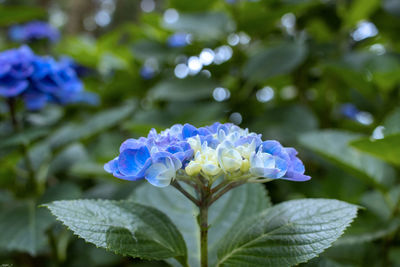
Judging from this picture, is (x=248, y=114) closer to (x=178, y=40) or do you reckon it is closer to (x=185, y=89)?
(x=185, y=89)

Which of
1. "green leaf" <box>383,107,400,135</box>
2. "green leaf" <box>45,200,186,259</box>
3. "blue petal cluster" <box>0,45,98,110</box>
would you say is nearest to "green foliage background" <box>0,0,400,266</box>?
"green leaf" <box>383,107,400,135</box>

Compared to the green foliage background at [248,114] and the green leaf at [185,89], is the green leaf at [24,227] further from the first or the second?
the green leaf at [185,89]

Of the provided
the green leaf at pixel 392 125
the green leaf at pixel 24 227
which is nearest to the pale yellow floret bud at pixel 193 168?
the green leaf at pixel 24 227

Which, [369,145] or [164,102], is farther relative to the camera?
[164,102]

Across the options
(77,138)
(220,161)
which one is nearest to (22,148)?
(77,138)

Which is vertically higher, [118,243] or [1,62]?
[1,62]

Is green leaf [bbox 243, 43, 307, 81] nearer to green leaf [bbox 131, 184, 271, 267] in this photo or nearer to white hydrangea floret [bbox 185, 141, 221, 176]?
green leaf [bbox 131, 184, 271, 267]

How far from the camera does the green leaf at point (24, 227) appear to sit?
98 centimetres

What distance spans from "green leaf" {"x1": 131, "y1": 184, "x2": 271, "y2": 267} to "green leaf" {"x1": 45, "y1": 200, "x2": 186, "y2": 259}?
0.13 m

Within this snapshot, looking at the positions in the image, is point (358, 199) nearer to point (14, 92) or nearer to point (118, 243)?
point (118, 243)

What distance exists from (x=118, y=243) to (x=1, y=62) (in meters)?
0.81

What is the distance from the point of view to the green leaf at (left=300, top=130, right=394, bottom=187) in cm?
106

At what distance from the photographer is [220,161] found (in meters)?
0.60

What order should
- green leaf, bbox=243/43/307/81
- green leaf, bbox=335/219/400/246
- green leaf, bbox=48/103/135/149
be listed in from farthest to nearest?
green leaf, bbox=243/43/307/81 → green leaf, bbox=48/103/135/149 → green leaf, bbox=335/219/400/246
